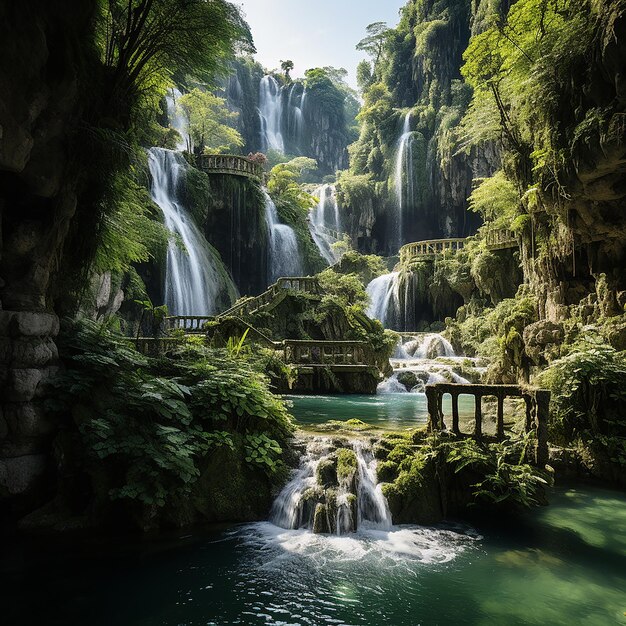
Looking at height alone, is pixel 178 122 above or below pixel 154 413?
above

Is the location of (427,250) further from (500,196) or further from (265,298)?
(265,298)

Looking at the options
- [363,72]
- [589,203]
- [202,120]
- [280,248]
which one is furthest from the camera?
[363,72]

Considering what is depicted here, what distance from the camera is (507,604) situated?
4.57 meters

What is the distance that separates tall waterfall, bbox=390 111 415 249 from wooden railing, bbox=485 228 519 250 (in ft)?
56.8

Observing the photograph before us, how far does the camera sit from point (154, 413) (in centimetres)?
659

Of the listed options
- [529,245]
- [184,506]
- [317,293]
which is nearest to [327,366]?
[317,293]

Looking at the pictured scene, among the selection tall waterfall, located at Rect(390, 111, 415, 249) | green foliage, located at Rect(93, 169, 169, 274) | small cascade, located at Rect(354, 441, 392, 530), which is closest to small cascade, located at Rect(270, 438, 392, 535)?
small cascade, located at Rect(354, 441, 392, 530)

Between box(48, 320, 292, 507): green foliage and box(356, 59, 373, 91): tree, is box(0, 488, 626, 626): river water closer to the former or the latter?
box(48, 320, 292, 507): green foliage

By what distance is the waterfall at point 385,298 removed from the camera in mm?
31000

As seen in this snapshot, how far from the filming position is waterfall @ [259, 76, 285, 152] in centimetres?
5828

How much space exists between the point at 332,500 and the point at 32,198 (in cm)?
607

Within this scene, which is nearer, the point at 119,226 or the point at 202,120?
the point at 119,226

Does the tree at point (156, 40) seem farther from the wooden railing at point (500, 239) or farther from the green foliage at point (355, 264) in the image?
the green foliage at point (355, 264)

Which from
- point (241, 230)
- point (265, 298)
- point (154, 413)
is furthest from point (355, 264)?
A: point (154, 413)
